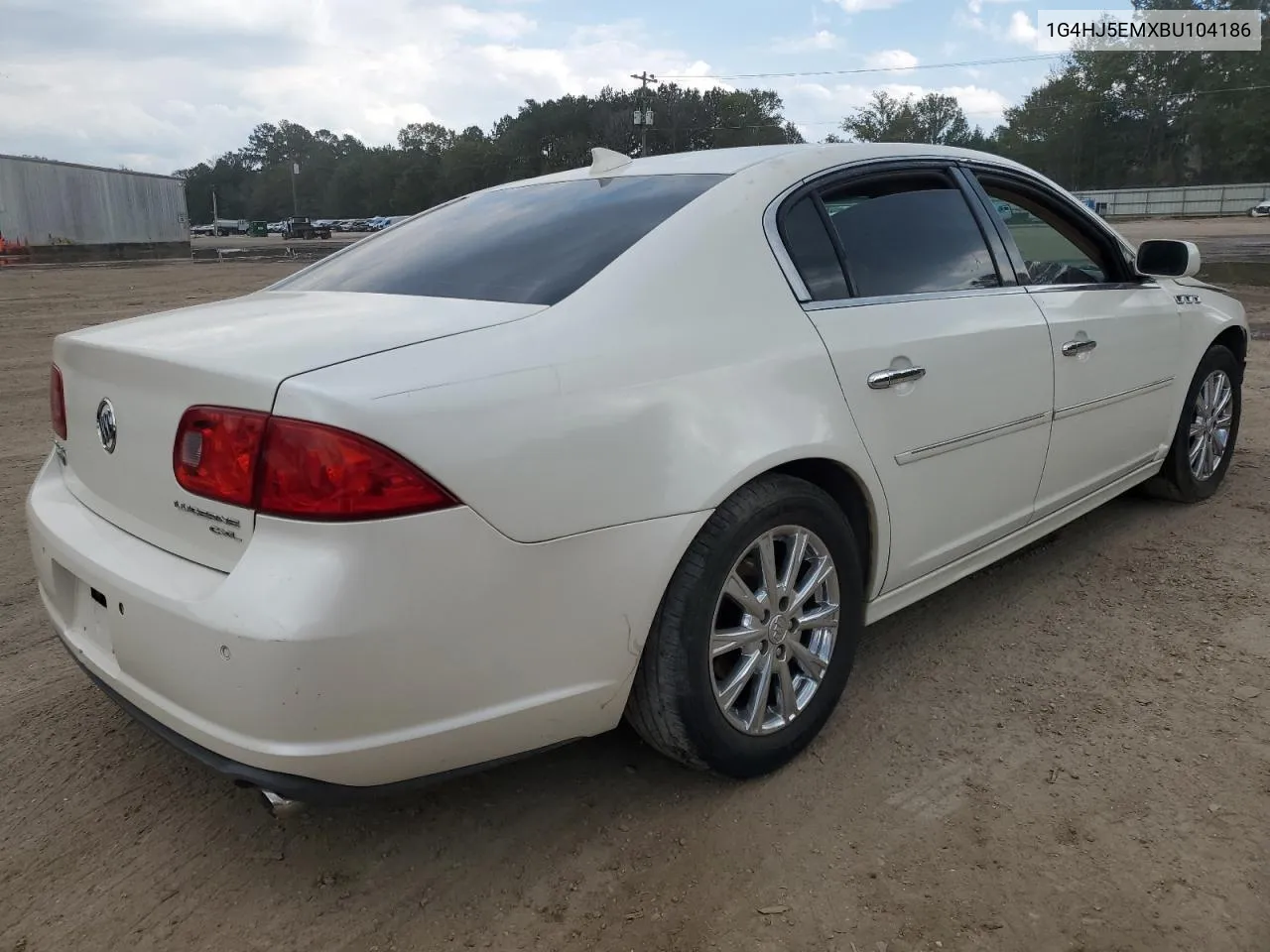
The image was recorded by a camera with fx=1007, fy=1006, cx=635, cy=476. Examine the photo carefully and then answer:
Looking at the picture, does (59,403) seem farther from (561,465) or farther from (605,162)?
(605,162)

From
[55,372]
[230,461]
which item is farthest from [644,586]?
[55,372]

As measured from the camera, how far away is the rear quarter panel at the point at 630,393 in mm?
1884

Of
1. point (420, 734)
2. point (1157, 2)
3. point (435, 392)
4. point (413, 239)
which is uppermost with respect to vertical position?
point (1157, 2)

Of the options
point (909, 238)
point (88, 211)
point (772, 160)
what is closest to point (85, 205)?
point (88, 211)

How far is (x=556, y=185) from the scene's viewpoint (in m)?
3.14

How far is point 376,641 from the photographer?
1819 mm

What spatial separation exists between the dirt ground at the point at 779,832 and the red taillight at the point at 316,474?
2.93 feet

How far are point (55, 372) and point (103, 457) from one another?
1.62 ft

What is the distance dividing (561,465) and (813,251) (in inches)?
44.5

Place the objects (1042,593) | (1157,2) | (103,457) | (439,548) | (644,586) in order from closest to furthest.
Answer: (439,548) → (644,586) → (103,457) → (1042,593) → (1157,2)

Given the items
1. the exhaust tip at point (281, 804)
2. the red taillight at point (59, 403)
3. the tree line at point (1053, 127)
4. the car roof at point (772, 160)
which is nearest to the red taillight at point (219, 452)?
the exhaust tip at point (281, 804)

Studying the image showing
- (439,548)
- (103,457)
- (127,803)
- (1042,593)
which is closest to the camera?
(439,548)

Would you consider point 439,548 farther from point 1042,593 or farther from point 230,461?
point 1042,593

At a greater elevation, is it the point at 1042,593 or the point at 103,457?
the point at 103,457
